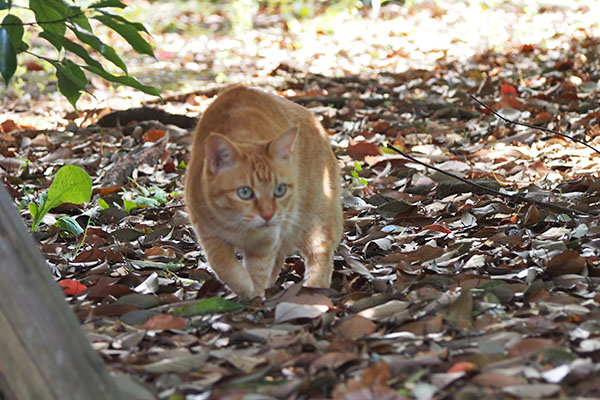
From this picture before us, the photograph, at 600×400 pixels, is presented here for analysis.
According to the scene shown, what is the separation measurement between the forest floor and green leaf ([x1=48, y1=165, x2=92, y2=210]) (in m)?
0.20

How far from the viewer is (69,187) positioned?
14.0ft

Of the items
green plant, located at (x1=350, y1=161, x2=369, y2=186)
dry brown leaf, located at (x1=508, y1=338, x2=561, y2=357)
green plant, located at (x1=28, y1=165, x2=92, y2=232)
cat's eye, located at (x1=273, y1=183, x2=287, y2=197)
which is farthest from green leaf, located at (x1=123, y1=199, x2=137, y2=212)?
dry brown leaf, located at (x1=508, y1=338, x2=561, y2=357)

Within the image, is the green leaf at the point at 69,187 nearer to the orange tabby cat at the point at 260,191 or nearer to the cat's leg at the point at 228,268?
the orange tabby cat at the point at 260,191

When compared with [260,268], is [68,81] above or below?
above

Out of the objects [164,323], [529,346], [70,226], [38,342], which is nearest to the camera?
[38,342]

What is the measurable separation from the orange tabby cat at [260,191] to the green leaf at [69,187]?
90cm

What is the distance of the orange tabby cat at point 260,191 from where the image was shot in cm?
322

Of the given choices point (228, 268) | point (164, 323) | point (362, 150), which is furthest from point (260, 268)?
point (362, 150)

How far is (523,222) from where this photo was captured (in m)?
3.98

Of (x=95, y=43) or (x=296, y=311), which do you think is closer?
(x=296, y=311)

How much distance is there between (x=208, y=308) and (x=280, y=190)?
23.4 inches

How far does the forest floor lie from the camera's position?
242 cm

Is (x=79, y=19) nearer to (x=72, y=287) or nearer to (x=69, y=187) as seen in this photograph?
(x=69, y=187)

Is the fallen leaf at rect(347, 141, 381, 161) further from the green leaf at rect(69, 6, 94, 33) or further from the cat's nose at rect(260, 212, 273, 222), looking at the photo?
the cat's nose at rect(260, 212, 273, 222)
